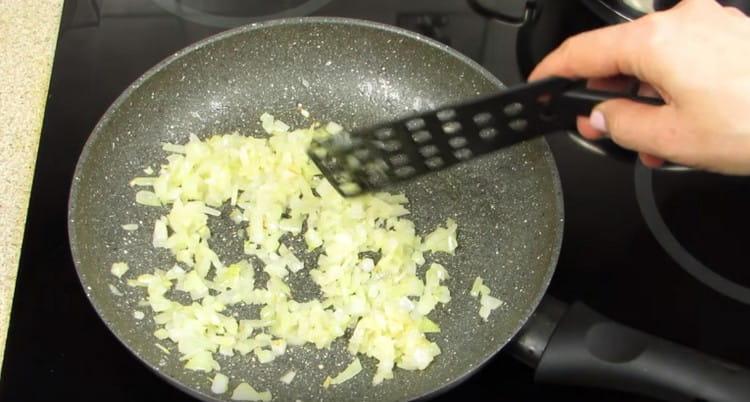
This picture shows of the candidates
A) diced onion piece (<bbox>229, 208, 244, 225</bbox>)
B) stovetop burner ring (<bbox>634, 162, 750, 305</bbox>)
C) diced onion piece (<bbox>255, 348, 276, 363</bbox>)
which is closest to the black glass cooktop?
stovetop burner ring (<bbox>634, 162, 750, 305</bbox>)

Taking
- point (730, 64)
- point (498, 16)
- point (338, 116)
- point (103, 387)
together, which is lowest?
point (103, 387)

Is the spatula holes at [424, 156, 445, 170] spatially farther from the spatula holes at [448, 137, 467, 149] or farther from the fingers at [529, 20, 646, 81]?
the fingers at [529, 20, 646, 81]

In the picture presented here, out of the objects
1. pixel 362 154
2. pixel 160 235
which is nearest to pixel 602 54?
pixel 362 154

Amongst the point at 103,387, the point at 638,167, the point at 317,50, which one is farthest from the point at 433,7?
the point at 103,387

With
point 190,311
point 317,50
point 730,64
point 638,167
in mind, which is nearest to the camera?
point 730,64

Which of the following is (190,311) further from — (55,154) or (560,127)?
(560,127)

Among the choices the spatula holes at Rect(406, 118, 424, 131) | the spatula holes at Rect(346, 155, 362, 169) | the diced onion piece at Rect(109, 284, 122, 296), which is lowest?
the diced onion piece at Rect(109, 284, 122, 296)

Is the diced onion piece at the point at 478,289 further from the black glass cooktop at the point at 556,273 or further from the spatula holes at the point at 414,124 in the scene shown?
the spatula holes at the point at 414,124

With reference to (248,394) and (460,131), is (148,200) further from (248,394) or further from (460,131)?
(460,131)
